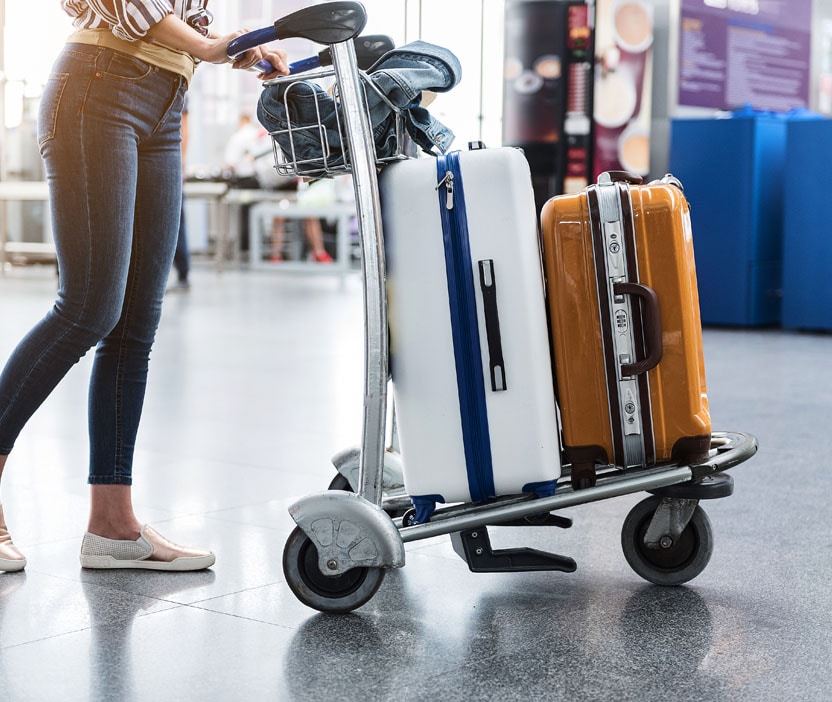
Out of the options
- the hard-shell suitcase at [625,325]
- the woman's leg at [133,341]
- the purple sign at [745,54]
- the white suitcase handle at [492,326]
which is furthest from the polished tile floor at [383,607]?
the purple sign at [745,54]

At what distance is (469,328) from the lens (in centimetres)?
180

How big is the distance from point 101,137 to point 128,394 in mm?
465

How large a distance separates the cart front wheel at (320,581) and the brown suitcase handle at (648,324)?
0.50 metres

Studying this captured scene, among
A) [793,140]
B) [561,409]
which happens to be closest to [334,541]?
[561,409]

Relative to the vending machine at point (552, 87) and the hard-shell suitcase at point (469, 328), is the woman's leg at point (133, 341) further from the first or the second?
the vending machine at point (552, 87)

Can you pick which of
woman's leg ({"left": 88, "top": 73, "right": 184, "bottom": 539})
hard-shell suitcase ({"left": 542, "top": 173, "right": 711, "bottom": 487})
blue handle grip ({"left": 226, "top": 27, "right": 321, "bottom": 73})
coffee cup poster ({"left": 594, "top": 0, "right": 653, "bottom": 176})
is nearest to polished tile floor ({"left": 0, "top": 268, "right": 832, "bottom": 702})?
woman's leg ({"left": 88, "top": 73, "right": 184, "bottom": 539})

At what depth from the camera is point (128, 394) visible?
2145 millimetres

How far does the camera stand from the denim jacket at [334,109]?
181 centimetres

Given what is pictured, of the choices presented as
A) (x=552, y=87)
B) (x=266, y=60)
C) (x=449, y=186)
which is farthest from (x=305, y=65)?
(x=552, y=87)

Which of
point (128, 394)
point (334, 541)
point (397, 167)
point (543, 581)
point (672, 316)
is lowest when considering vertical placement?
point (543, 581)

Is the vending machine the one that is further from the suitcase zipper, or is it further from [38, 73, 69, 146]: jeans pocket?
the suitcase zipper

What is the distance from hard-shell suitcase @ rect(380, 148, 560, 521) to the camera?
5.83 feet

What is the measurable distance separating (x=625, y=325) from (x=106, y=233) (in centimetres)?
85

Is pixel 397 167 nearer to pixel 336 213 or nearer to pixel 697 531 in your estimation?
pixel 697 531
